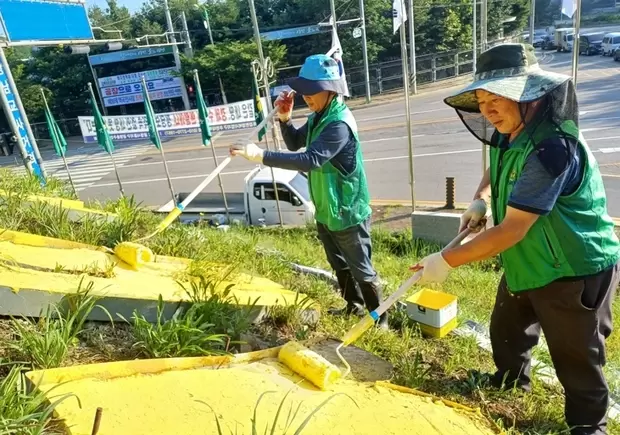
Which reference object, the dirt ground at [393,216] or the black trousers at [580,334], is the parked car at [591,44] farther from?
the black trousers at [580,334]

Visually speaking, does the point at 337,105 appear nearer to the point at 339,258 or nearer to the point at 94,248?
the point at 339,258

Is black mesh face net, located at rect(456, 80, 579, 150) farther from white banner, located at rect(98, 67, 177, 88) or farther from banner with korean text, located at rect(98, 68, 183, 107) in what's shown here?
white banner, located at rect(98, 67, 177, 88)

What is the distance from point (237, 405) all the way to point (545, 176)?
1.54 meters

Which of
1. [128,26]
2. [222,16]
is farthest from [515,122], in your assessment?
[128,26]

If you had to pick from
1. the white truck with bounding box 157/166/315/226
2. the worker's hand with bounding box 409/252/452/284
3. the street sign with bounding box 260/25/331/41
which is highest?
the street sign with bounding box 260/25/331/41

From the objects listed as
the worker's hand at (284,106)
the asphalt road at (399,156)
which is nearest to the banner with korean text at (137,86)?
the asphalt road at (399,156)

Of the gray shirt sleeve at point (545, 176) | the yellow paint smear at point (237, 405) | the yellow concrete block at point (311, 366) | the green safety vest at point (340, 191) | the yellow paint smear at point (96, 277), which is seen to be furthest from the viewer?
the green safety vest at point (340, 191)

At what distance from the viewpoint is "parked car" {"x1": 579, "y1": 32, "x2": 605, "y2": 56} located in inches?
1207

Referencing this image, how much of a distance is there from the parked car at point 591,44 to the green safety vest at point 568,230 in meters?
34.4

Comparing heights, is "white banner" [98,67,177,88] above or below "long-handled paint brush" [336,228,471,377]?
above

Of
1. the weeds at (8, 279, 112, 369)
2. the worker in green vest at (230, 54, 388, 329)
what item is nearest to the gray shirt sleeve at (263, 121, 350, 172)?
the worker in green vest at (230, 54, 388, 329)

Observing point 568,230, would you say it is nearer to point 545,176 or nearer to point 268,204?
point 545,176

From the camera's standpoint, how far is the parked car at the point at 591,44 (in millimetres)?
30645

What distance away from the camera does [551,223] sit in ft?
6.81
